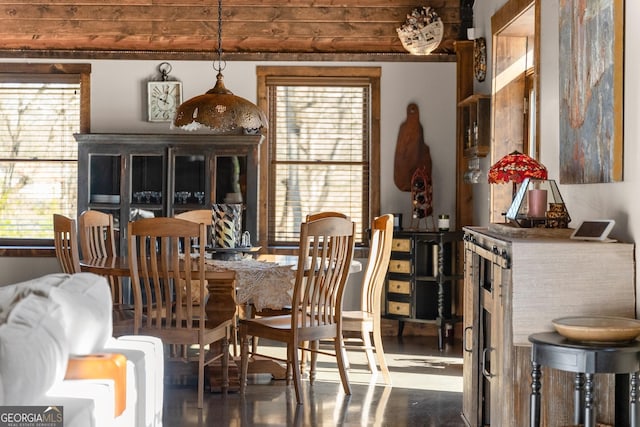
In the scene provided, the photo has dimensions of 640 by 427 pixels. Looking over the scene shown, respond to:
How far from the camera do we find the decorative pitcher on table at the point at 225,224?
5.79 meters

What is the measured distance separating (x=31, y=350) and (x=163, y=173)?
5.33 meters

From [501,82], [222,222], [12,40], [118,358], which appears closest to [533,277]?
[118,358]

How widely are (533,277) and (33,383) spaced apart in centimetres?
196

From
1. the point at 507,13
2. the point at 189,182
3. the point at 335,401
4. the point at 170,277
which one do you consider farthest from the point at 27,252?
the point at 507,13

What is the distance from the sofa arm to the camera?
2.54m

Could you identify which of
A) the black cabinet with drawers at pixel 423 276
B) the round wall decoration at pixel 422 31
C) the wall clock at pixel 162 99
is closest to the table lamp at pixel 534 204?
the black cabinet with drawers at pixel 423 276

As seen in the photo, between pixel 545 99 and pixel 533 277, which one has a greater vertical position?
pixel 545 99

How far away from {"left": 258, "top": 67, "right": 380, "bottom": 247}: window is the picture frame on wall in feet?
11.5

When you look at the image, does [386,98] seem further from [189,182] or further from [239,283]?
[239,283]

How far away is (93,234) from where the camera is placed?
6.21 metres

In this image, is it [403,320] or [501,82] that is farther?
[403,320]

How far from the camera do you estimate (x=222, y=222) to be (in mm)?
5805

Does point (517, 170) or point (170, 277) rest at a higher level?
point (517, 170)

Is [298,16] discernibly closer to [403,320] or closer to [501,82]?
[501,82]
